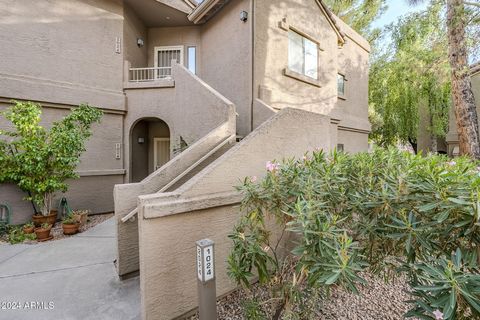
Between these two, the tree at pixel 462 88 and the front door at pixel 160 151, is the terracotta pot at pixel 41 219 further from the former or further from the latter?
the tree at pixel 462 88

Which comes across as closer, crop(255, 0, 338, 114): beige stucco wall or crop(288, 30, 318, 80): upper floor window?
crop(255, 0, 338, 114): beige stucco wall

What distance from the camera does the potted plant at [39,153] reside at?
667cm

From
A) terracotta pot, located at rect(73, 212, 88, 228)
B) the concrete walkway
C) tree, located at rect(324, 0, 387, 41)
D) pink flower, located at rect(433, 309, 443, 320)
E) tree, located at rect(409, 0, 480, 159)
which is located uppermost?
tree, located at rect(324, 0, 387, 41)

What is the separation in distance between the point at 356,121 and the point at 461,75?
5336 mm

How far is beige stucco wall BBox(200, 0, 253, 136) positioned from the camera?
7316mm

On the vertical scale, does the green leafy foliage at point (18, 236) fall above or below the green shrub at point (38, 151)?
below

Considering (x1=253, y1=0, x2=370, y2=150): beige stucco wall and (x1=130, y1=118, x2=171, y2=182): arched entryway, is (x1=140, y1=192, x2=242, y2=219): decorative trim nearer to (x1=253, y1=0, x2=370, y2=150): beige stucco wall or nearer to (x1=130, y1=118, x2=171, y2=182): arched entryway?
(x1=253, y1=0, x2=370, y2=150): beige stucco wall

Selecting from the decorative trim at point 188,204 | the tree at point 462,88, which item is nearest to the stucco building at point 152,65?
the decorative trim at point 188,204

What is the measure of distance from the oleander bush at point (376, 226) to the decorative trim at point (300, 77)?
17.8 ft

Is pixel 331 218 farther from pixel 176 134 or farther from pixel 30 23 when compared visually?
pixel 30 23

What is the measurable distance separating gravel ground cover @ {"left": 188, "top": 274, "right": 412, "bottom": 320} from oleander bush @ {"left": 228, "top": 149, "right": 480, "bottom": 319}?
68cm

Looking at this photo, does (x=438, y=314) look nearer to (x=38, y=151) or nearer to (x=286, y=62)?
(x=286, y=62)

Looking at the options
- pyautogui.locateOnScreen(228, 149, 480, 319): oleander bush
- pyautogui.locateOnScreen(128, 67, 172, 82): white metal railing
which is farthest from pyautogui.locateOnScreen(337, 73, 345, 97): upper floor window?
pyautogui.locateOnScreen(228, 149, 480, 319): oleander bush

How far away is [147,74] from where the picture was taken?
11.5 m
